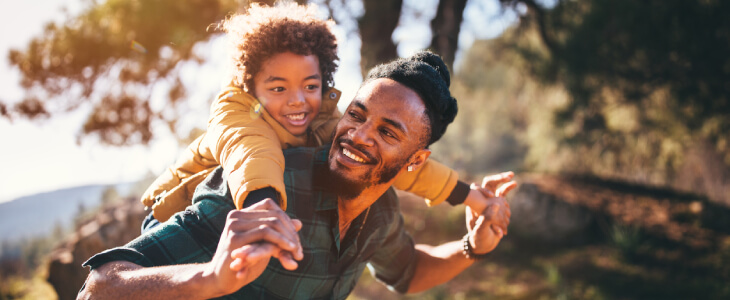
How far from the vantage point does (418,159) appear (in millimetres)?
1882

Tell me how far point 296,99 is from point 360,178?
0.48 m

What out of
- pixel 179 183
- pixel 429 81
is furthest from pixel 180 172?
pixel 429 81

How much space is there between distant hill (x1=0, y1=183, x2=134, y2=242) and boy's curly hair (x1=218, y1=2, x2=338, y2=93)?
39.0 ft

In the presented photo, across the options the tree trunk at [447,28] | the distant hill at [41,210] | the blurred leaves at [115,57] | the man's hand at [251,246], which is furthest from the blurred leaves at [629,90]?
the distant hill at [41,210]

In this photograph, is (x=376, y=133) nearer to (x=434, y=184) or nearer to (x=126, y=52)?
(x=434, y=184)

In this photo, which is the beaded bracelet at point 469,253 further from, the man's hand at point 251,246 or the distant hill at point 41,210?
the distant hill at point 41,210

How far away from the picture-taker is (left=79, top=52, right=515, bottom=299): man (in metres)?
1.11

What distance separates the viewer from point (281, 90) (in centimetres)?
196

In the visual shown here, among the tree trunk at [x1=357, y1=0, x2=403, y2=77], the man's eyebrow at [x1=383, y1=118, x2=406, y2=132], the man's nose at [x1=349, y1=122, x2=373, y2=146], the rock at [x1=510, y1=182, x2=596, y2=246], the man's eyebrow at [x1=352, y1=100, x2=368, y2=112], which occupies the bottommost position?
the man's nose at [x1=349, y1=122, x2=373, y2=146]

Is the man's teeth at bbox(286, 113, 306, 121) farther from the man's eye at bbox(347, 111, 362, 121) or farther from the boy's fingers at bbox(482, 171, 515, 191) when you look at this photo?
the boy's fingers at bbox(482, 171, 515, 191)

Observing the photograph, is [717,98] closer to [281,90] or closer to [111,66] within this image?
[281,90]

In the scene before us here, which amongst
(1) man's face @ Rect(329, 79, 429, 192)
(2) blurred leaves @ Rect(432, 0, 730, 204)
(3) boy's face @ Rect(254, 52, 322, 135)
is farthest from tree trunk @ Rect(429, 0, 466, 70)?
(1) man's face @ Rect(329, 79, 429, 192)

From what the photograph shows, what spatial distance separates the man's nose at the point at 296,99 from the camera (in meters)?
1.92

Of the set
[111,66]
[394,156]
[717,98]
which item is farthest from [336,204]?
[717,98]
